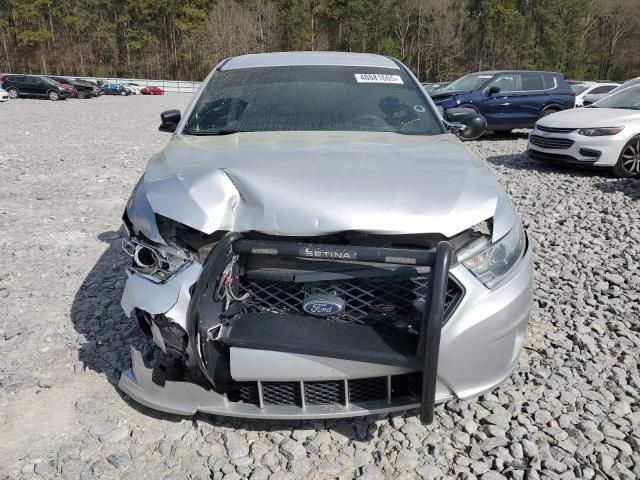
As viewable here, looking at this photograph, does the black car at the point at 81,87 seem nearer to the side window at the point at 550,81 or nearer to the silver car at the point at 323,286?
the side window at the point at 550,81

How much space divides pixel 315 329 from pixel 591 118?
7453mm

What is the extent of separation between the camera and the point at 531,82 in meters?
12.3

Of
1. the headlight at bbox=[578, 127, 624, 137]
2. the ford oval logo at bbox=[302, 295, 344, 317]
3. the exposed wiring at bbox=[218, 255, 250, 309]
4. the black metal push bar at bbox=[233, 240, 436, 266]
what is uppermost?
the black metal push bar at bbox=[233, 240, 436, 266]

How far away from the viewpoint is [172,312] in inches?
77.5

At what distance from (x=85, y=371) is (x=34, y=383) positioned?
0.81 ft

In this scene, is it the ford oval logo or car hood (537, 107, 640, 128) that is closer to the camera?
the ford oval logo

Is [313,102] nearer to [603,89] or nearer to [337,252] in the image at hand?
[337,252]

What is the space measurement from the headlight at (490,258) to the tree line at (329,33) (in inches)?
2525

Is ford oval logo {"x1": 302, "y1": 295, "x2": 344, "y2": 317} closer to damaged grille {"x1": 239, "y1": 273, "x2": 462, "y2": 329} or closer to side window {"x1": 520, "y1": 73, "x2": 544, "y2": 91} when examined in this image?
damaged grille {"x1": 239, "y1": 273, "x2": 462, "y2": 329}

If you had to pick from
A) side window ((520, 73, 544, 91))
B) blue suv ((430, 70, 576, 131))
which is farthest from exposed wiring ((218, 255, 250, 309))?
side window ((520, 73, 544, 91))

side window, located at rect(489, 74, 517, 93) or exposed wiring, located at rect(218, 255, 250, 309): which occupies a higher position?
side window, located at rect(489, 74, 517, 93)

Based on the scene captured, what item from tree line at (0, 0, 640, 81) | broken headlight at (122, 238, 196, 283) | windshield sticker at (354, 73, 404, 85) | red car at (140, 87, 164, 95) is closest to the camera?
broken headlight at (122, 238, 196, 283)

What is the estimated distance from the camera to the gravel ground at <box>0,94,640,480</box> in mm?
2113

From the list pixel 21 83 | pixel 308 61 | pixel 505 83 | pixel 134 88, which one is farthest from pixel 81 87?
pixel 308 61
